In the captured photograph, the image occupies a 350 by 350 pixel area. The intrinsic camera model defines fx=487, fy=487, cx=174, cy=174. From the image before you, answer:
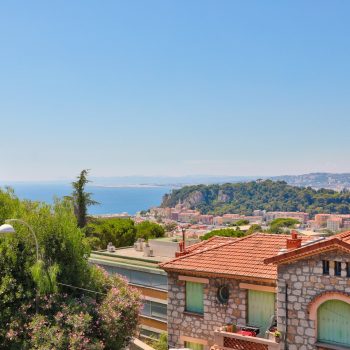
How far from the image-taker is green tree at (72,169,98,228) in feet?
146

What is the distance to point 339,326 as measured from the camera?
606 inches

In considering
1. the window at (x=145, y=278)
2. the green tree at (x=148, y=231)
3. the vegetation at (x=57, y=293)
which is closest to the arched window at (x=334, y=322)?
the vegetation at (x=57, y=293)

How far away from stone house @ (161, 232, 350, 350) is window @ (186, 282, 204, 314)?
4cm

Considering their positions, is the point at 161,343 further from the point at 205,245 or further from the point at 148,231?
the point at 148,231

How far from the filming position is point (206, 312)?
1894 cm

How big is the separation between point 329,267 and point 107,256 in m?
16.1

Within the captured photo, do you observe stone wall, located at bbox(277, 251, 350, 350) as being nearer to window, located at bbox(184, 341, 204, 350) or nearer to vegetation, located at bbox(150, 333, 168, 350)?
window, located at bbox(184, 341, 204, 350)

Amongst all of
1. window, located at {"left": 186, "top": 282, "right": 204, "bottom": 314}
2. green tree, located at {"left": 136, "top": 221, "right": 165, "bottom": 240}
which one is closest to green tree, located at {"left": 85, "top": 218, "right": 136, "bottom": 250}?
green tree, located at {"left": 136, "top": 221, "right": 165, "bottom": 240}

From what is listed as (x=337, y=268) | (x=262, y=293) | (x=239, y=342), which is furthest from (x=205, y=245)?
(x=337, y=268)

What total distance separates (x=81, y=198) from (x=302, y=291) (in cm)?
3172

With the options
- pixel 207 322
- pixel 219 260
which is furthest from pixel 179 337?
pixel 219 260

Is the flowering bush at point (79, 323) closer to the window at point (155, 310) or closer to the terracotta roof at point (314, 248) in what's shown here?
the window at point (155, 310)

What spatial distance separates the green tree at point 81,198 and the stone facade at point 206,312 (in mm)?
25820

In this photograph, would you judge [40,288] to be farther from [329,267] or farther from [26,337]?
[329,267]
